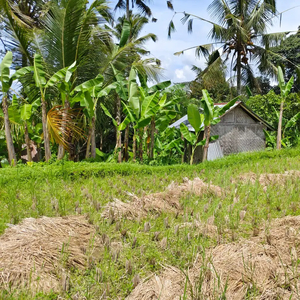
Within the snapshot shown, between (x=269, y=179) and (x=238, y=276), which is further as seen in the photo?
(x=269, y=179)

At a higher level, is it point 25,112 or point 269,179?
point 25,112

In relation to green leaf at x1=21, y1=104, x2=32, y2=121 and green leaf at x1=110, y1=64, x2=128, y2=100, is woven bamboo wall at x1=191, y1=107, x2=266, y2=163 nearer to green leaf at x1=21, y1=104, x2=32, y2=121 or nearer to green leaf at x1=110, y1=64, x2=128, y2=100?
green leaf at x1=110, y1=64, x2=128, y2=100

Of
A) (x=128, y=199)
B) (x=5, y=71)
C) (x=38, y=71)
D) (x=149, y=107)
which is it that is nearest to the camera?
(x=128, y=199)

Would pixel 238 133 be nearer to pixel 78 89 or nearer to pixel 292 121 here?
pixel 292 121

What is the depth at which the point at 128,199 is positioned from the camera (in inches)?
161

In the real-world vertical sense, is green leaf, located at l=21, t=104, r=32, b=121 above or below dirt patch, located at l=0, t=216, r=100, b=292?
above

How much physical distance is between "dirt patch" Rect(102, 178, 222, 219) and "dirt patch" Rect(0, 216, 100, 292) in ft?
1.64

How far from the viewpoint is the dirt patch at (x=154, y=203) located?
3.26 meters

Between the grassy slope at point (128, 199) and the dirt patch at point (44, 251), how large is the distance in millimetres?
111

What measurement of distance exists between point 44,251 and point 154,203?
173 centimetres

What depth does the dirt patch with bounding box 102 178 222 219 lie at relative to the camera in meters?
3.26

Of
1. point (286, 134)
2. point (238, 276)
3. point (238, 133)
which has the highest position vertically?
point (286, 134)

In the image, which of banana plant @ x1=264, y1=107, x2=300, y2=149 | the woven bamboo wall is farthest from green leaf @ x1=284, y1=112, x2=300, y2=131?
the woven bamboo wall

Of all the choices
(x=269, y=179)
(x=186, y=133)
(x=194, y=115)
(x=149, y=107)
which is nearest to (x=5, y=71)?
(x=149, y=107)
